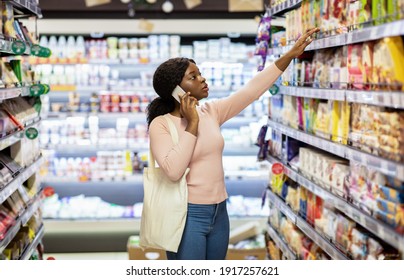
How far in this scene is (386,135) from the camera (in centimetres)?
258

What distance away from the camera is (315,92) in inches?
133

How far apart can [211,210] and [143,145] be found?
10.6ft

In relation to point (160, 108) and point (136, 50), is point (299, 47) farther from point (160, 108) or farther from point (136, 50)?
point (136, 50)

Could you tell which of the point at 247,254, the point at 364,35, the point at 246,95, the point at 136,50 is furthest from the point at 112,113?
the point at 364,35

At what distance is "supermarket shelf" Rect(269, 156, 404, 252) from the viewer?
2.40m

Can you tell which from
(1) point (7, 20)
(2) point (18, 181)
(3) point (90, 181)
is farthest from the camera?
(3) point (90, 181)

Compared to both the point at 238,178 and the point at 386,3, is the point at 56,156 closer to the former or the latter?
the point at 238,178

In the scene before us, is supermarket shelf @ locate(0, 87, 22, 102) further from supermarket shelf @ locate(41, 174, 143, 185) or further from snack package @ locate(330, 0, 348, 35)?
supermarket shelf @ locate(41, 174, 143, 185)

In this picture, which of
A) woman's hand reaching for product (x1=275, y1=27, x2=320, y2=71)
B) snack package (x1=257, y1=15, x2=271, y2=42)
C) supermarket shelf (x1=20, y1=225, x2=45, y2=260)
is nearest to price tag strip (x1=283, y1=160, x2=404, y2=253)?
woman's hand reaching for product (x1=275, y1=27, x2=320, y2=71)

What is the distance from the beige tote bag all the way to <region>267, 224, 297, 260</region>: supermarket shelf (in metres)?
1.12

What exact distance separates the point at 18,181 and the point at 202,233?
1245 millimetres

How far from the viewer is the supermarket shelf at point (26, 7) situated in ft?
13.2

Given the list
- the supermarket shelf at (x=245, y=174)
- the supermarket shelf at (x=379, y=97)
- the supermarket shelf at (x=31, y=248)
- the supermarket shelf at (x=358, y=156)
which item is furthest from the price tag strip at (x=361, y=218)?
the supermarket shelf at (x=245, y=174)

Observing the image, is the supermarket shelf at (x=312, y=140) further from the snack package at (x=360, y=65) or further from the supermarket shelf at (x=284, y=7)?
Result: the supermarket shelf at (x=284, y=7)
